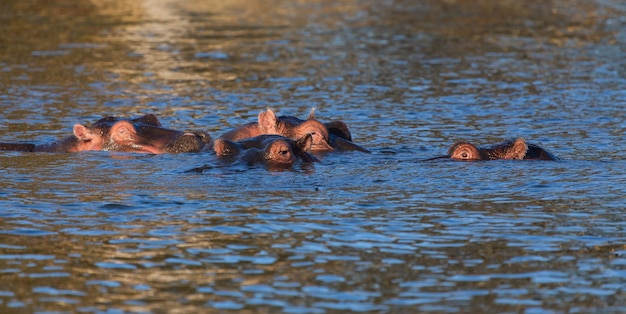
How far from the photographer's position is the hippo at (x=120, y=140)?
1161 centimetres

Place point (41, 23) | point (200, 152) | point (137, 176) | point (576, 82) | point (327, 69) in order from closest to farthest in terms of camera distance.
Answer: point (137, 176) < point (200, 152) < point (576, 82) < point (327, 69) < point (41, 23)

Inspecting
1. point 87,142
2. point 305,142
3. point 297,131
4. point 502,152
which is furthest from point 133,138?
point 502,152

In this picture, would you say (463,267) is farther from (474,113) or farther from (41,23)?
(41,23)

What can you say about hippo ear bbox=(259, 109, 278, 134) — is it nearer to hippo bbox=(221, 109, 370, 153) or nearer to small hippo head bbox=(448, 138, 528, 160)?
hippo bbox=(221, 109, 370, 153)

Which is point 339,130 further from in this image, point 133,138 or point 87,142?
point 87,142

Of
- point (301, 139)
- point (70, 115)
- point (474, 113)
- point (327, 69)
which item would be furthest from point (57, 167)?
point (327, 69)

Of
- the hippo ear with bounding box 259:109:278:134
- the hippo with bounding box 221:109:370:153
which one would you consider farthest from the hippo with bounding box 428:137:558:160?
the hippo ear with bounding box 259:109:278:134

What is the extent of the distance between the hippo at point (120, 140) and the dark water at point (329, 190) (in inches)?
10.9

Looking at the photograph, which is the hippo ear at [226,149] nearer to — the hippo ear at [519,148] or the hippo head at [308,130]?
the hippo head at [308,130]

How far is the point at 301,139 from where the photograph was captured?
10.7 metres

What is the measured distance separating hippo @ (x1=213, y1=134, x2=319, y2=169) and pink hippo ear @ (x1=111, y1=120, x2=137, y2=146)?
1.26 m

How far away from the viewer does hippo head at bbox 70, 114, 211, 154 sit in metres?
11.5

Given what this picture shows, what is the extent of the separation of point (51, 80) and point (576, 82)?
26.6 ft

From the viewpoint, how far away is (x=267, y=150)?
1045 centimetres
